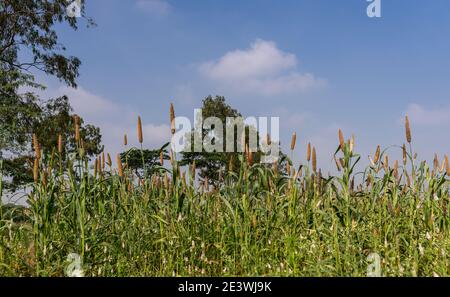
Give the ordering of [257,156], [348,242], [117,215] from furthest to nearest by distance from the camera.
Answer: [257,156] → [117,215] → [348,242]

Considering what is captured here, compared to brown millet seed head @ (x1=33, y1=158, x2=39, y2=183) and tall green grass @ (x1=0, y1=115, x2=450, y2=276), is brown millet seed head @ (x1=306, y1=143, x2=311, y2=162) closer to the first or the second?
tall green grass @ (x1=0, y1=115, x2=450, y2=276)

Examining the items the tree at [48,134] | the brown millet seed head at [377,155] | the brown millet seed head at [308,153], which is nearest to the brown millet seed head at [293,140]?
the brown millet seed head at [308,153]

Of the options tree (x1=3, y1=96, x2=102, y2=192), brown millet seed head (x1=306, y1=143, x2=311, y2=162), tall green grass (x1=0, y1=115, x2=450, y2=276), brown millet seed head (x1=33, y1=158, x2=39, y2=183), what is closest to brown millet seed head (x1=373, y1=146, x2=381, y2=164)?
tall green grass (x1=0, y1=115, x2=450, y2=276)

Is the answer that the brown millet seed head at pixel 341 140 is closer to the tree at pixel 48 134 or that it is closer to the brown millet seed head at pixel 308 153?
the brown millet seed head at pixel 308 153

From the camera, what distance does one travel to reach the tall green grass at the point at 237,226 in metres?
5.32

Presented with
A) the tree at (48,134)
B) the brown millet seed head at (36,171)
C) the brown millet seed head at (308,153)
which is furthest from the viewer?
the tree at (48,134)

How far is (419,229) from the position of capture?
6090 mm

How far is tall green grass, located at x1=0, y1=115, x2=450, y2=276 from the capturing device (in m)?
5.32

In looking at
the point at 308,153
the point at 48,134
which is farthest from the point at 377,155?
the point at 48,134

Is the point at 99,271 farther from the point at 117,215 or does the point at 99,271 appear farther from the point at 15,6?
the point at 15,6

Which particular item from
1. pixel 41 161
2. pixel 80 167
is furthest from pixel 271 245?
pixel 41 161

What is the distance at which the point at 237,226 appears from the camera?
586cm

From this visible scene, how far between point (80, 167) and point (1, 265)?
131cm

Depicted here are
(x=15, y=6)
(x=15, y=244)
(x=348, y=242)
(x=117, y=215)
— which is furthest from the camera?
(x=15, y=6)
